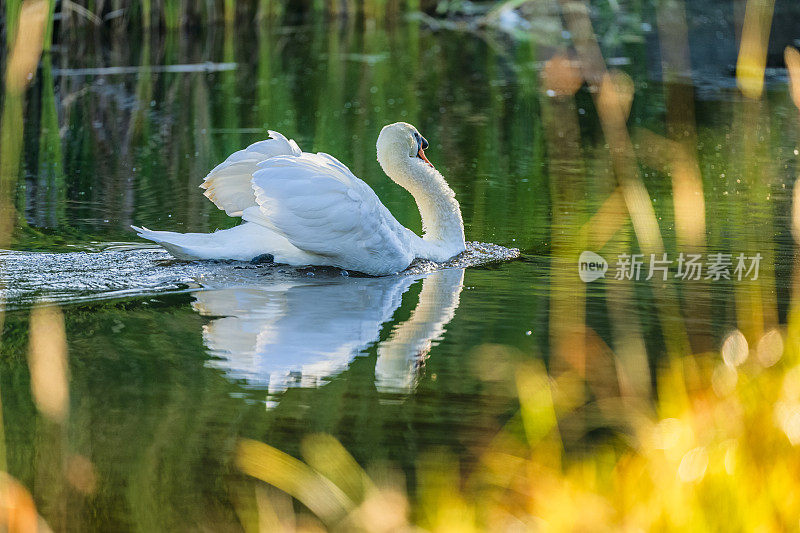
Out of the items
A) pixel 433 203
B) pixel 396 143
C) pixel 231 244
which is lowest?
pixel 231 244

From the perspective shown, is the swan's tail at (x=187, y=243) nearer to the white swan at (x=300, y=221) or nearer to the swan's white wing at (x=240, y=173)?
the white swan at (x=300, y=221)

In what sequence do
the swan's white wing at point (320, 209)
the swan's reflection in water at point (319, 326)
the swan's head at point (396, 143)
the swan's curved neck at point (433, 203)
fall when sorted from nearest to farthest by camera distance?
the swan's reflection in water at point (319, 326) → the swan's white wing at point (320, 209) → the swan's curved neck at point (433, 203) → the swan's head at point (396, 143)

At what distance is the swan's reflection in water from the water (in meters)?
0.02

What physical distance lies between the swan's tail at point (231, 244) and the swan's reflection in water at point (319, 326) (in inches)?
11.3

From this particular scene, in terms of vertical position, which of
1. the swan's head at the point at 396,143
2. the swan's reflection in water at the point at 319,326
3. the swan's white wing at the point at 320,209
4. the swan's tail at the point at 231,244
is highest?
the swan's head at the point at 396,143

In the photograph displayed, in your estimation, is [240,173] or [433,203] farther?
[433,203]

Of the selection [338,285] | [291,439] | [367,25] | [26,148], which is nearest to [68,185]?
[26,148]

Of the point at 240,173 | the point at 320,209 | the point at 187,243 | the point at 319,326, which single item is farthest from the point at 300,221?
the point at 319,326

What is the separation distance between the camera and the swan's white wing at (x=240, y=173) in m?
7.10

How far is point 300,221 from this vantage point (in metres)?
6.62

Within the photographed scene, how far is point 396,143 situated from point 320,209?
130cm

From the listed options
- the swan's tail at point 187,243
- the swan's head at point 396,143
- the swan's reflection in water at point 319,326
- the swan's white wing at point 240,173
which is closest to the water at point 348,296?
the swan's reflection in water at point 319,326

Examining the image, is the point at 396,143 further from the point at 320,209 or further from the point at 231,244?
the point at 231,244

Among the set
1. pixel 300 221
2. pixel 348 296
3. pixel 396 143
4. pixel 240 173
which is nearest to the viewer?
pixel 348 296
